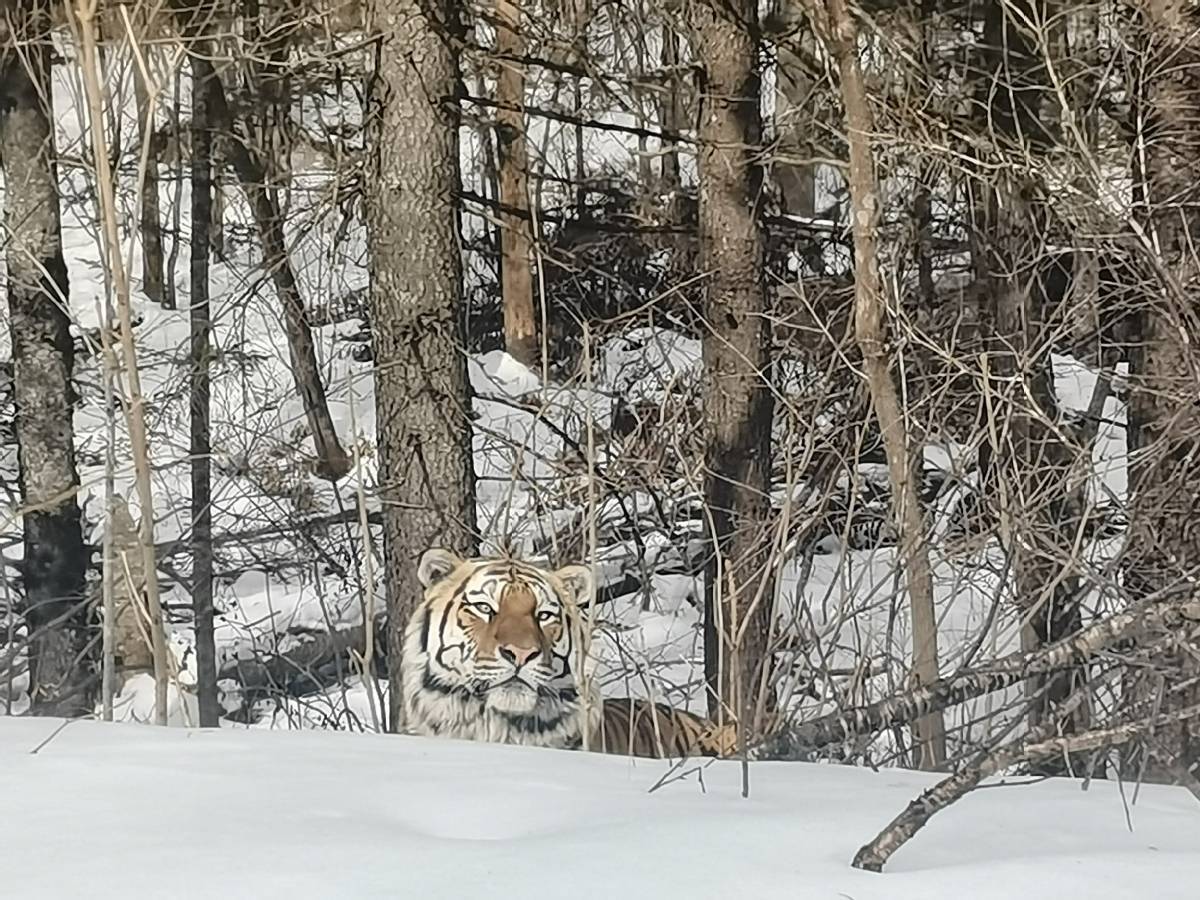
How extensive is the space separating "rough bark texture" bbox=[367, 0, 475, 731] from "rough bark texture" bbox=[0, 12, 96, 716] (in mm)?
2301

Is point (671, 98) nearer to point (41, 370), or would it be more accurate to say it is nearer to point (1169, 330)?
point (41, 370)

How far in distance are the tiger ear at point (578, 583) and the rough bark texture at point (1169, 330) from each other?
2.17 meters

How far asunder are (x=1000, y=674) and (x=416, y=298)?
15.8ft

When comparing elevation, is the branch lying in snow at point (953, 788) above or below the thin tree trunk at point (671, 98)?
below

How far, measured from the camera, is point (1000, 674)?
10.4 feet

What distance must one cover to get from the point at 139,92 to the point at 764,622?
161 inches

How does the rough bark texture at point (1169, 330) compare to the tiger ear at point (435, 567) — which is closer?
the tiger ear at point (435, 567)

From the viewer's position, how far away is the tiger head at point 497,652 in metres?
5.26

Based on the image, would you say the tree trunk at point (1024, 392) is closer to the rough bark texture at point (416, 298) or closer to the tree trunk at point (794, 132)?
the tree trunk at point (794, 132)

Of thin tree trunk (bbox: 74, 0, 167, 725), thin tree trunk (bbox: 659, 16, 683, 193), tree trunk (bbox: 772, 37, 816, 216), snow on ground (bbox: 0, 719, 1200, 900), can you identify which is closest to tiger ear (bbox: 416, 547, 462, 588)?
thin tree trunk (bbox: 74, 0, 167, 725)

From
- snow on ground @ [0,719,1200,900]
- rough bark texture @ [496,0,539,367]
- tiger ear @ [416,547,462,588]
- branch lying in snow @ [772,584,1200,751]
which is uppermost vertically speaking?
rough bark texture @ [496,0,539,367]

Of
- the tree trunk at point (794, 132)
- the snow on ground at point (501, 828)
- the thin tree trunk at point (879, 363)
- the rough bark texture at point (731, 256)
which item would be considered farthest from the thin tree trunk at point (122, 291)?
the rough bark texture at point (731, 256)

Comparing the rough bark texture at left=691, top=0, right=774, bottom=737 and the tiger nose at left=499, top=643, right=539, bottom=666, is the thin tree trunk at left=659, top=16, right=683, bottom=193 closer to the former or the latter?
the rough bark texture at left=691, top=0, right=774, bottom=737

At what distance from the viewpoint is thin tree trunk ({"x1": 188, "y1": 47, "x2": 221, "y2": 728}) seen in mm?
9555
